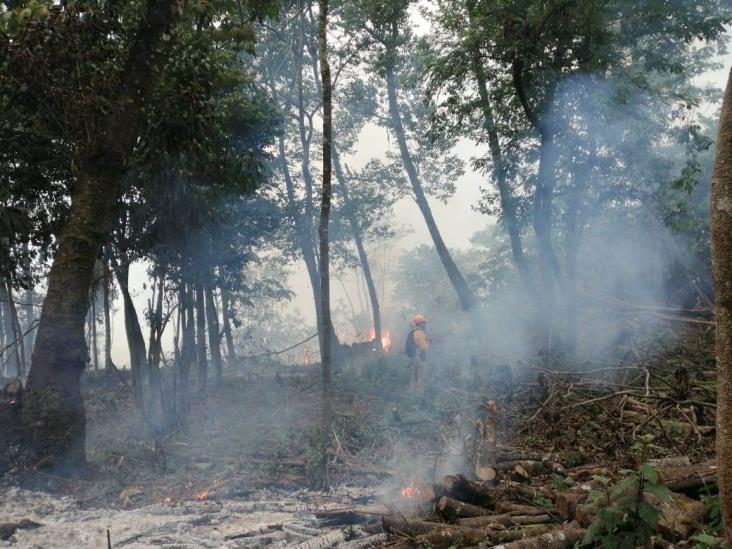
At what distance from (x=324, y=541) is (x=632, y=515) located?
285 cm

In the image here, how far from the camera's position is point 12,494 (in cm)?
630

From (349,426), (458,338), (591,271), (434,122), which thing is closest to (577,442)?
(349,426)

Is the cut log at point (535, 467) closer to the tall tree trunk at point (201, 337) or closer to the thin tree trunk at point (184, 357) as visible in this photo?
the thin tree trunk at point (184, 357)

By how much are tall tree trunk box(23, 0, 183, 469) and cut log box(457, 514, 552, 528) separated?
583cm

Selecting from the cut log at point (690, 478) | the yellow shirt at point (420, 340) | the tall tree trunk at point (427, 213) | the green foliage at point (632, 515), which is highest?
the tall tree trunk at point (427, 213)

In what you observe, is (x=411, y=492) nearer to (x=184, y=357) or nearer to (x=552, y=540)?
(x=552, y=540)

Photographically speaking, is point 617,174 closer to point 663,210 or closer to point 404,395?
point 663,210

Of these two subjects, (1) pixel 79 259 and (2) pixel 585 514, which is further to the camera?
(1) pixel 79 259

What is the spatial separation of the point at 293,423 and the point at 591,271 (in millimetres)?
17002

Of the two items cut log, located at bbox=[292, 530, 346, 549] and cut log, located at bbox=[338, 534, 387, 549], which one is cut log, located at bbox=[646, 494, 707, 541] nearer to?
cut log, located at bbox=[338, 534, 387, 549]

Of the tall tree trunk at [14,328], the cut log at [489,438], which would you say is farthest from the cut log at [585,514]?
the tall tree trunk at [14,328]

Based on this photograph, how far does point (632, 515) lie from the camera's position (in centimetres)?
311

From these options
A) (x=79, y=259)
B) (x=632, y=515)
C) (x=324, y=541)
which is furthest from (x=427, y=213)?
(x=632, y=515)

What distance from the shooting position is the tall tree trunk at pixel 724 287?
101 inches
